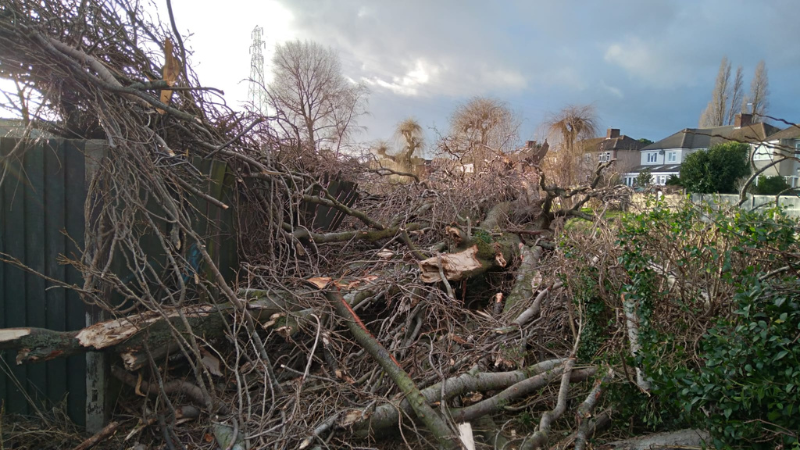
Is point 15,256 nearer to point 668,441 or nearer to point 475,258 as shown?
point 475,258

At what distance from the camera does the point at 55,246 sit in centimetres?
347

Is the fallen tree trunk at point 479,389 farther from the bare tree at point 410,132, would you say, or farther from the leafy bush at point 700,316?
the bare tree at point 410,132

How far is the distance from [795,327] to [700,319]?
893 millimetres

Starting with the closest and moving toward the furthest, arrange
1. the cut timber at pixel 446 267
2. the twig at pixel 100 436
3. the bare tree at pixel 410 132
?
the twig at pixel 100 436, the cut timber at pixel 446 267, the bare tree at pixel 410 132

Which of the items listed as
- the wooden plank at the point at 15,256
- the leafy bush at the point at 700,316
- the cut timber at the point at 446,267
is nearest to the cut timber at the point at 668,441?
the leafy bush at the point at 700,316

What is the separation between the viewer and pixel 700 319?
3.22m

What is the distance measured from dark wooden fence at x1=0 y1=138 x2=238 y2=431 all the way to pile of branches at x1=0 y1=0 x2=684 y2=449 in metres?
0.19

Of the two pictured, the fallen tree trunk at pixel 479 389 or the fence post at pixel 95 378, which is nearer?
the fallen tree trunk at pixel 479 389

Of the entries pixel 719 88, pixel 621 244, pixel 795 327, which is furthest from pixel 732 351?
pixel 719 88

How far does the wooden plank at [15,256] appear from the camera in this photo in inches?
133

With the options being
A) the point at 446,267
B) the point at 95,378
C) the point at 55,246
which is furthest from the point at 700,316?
the point at 55,246

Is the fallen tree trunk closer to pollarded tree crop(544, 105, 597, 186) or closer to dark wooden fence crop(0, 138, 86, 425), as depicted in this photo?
dark wooden fence crop(0, 138, 86, 425)

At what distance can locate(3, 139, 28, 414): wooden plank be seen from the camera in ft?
11.0

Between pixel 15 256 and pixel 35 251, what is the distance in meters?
0.14
